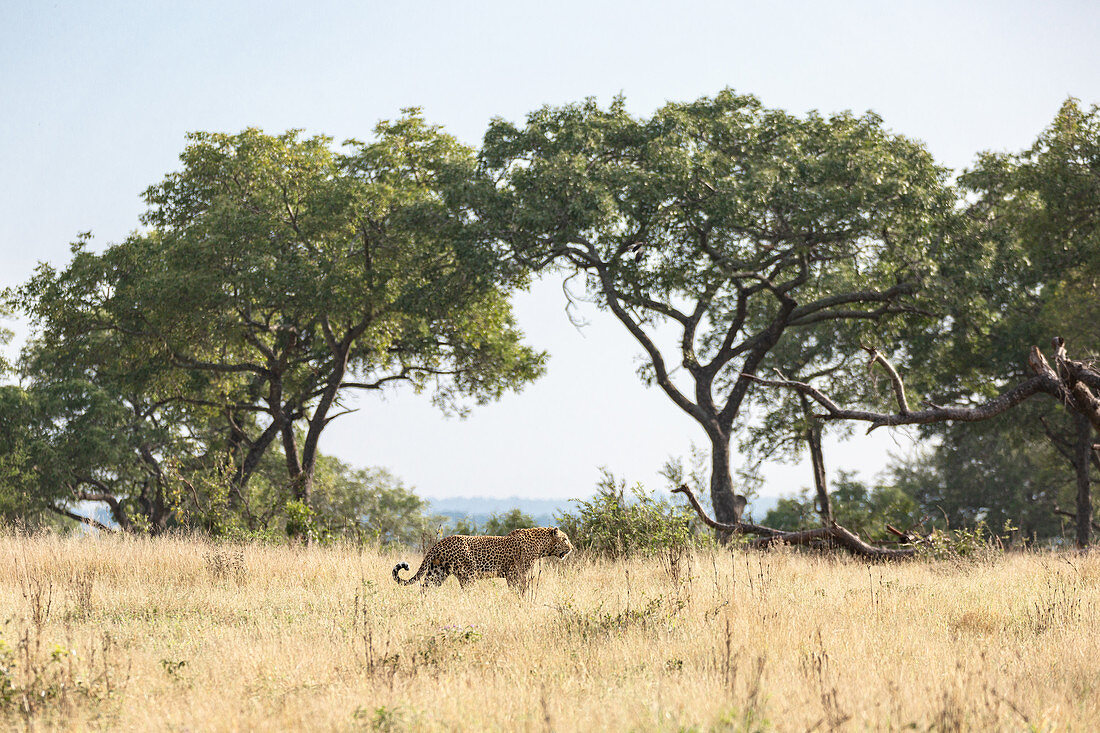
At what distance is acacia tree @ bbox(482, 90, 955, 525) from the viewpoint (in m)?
21.0

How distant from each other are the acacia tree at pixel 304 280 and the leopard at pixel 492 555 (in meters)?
12.9

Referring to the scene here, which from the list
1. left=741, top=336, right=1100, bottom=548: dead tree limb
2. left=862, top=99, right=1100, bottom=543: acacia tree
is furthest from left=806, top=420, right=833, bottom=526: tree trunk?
left=741, top=336, right=1100, bottom=548: dead tree limb

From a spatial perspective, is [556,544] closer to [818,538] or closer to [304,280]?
[818,538]

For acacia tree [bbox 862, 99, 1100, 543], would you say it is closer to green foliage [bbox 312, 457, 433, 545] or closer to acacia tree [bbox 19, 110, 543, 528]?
acacia tree [bbox 19, 110, 543, 528]

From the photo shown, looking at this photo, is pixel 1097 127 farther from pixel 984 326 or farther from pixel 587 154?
pixel 587 154

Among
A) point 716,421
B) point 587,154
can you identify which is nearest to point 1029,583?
point 716,421

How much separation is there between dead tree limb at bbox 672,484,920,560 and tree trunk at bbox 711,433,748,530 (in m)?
5.17

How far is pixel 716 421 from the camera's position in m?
23.3

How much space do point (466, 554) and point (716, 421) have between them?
14.0 meters

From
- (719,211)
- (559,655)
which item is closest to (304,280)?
(719,211)

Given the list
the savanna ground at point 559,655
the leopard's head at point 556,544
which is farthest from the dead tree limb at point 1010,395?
the leopard's head at point 556,544

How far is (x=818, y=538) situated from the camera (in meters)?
16.3

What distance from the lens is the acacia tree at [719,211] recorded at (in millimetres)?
20984

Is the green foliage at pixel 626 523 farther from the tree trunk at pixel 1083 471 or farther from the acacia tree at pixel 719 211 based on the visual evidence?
the tree trunk at pixel 1083 471
